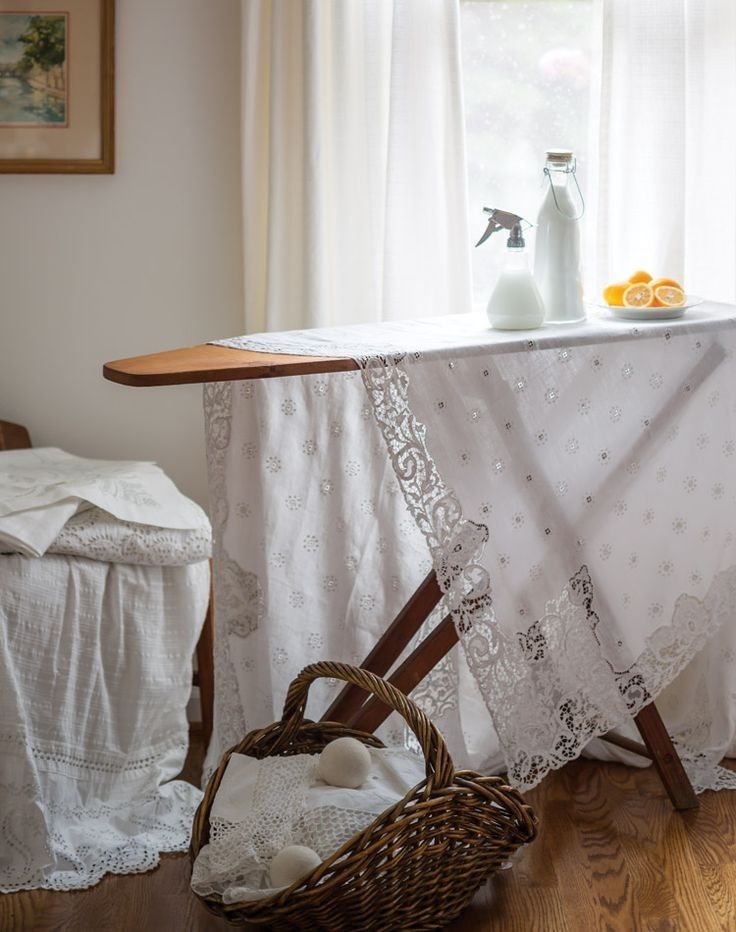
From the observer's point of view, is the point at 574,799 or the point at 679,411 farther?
the point at 574,799

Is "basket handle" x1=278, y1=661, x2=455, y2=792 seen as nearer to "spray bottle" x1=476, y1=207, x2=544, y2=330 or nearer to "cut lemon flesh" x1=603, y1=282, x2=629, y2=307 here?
"spray bottle" x1=476, y1=207, x2=544, y2=330

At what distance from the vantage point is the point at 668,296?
6.43 ft

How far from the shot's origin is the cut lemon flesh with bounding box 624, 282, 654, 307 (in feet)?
6.44

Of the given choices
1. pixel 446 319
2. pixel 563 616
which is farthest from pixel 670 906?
pixel 446 319

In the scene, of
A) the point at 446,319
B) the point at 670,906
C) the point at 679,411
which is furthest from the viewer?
the point at 446,319

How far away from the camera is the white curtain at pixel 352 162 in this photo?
234 centimetres

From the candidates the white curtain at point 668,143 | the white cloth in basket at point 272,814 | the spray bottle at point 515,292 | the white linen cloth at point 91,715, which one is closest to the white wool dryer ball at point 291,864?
the white cloth in basket at point 272,814

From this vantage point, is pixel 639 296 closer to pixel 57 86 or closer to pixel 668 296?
pixel 668 296

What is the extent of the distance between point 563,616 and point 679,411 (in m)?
0.40

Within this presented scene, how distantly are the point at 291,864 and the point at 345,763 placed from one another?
0.60ft

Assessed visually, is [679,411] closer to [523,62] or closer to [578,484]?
[578,484]

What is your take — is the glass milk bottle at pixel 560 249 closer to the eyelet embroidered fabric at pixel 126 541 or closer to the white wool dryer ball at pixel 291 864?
the eyelet embroidered fabric at pixel 126 541

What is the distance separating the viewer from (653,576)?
1919 millimetres

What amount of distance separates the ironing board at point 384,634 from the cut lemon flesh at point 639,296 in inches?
23.9
